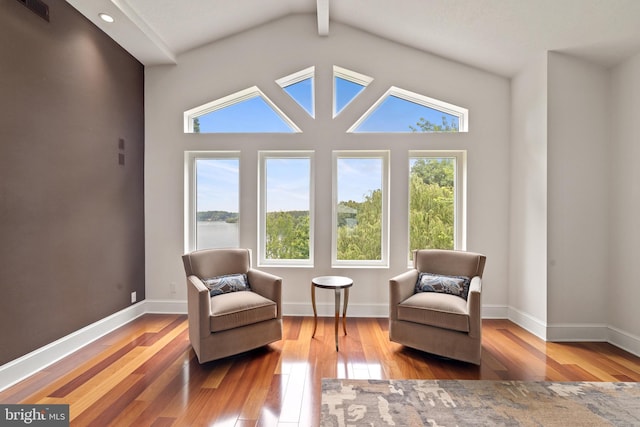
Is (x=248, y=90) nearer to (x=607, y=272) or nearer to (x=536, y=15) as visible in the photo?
(x=536, y=15)

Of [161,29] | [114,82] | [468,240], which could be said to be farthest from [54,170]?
[468,240]


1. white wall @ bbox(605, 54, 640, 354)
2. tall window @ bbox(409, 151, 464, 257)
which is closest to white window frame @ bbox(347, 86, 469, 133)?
tall window @ bbox(409, 151, 464, 257)

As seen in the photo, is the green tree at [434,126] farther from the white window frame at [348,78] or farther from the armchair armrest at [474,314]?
the armchair armrest at [474,314]

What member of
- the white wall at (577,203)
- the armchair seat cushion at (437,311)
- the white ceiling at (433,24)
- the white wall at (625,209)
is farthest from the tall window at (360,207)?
the white wall at (625,209)

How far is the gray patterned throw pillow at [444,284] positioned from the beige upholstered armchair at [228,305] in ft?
4.77

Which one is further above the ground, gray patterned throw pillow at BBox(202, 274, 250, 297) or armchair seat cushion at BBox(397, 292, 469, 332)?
gray patterned throw pillow at BBox(202, 274, 250, 297)

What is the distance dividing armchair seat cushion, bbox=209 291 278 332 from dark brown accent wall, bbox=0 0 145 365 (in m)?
1.35

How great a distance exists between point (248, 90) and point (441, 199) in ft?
9.42

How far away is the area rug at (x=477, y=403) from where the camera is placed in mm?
1958

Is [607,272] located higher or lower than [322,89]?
lower

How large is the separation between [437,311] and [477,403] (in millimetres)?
764

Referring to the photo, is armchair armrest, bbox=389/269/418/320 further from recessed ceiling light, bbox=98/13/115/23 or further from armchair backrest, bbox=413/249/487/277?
recessed ceiling light, bbox=98/13/115/23

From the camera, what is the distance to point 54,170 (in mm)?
2771

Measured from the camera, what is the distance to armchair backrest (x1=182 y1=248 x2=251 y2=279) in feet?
10.3
